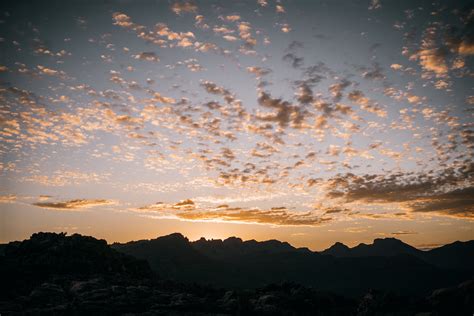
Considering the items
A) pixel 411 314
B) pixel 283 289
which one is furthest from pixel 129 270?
pixel 411 314

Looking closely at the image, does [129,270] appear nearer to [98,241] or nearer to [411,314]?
[98,241]

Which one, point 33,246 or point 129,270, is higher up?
point 33,246

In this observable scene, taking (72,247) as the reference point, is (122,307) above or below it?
below

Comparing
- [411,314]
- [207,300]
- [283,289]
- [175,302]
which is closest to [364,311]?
[411,314]

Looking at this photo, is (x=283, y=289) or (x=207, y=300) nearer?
(x=207, y=300)

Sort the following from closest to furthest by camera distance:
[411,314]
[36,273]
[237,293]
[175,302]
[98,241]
Result: [411,314]
[175,302]
[237,293]
[36,273]
[98,241]

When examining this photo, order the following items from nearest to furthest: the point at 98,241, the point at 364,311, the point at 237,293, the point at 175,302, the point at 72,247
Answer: the point at 364,311
the point at 175,302
the point at 237,293
the point at 72,247
the point at 98,241

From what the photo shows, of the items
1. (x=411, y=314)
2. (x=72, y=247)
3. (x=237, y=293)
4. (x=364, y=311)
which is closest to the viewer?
(x=411, y=314)

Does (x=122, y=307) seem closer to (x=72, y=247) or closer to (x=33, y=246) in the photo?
(x=72, y=247)

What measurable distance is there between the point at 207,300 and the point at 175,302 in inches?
168

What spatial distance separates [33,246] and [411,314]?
65.7 m

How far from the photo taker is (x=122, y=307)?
107ft

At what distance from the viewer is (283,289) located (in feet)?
134

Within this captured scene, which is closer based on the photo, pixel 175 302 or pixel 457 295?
pixel 457 295
